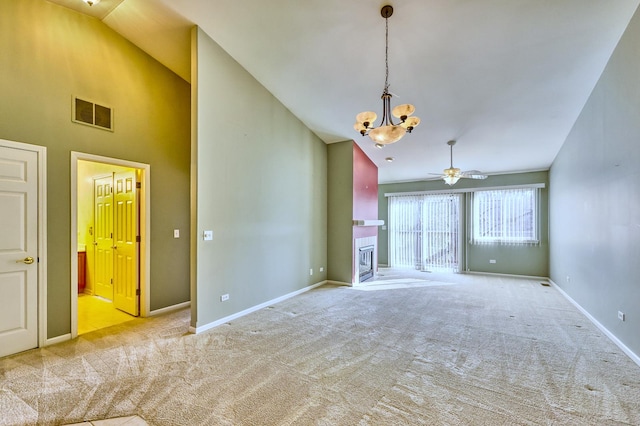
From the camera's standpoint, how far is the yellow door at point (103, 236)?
476 cm

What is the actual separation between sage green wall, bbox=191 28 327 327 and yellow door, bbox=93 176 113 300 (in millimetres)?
2197

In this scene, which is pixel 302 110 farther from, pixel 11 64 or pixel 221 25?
pixel 11 64

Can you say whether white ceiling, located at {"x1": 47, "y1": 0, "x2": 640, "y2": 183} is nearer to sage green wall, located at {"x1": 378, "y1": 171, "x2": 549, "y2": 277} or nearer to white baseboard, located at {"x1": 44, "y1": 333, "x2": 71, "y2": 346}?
sage green wall, located at {"x1": 378, "y1": 171, "x2": 549, "y2": 277}

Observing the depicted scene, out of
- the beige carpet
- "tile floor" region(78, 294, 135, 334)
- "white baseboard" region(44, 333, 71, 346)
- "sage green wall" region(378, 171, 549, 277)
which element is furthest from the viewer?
"sage green wall" region(378, 171, 549, 277)

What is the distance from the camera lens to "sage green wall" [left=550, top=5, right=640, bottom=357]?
2867mm

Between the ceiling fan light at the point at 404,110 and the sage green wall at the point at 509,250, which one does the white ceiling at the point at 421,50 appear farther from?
the sage green wall at the point at 509,250

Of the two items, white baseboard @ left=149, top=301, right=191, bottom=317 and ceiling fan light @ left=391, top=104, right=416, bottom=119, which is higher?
ceiling fan light @ left=391, top=104, right=416, bottom=119

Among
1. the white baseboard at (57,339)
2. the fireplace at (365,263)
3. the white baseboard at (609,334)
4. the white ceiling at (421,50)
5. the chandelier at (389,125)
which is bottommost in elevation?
the white baseboard at (609,334)

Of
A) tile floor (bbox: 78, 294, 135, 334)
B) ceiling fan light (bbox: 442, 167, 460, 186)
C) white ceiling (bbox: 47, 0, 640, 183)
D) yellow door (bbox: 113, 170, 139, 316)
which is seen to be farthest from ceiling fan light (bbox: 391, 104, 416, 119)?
tile floor (bbox: 78, 294, 135, 334)

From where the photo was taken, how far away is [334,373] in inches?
104

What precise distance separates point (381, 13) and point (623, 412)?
13.3ft

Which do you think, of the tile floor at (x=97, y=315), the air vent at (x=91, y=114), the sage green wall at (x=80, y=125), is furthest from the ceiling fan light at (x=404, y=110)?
the tile floor at (x=97, y=315)

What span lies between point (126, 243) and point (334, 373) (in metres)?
3.72

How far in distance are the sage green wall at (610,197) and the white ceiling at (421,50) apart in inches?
13.0
